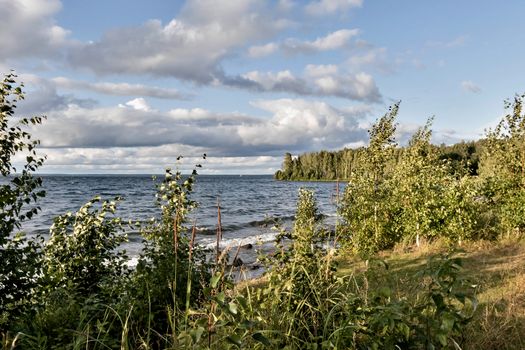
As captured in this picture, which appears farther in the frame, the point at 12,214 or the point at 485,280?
the point at 485,280

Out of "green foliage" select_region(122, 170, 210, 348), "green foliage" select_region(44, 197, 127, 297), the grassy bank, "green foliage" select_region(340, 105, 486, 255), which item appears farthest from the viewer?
"green foliage" select_region(340, 105, 486, 255)

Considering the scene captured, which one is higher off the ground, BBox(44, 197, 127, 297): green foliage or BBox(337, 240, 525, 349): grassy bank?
BBox(44, 197, 127, 297): green foliage

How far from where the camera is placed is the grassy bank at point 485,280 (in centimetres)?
522

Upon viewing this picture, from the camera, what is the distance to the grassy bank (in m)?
5.22

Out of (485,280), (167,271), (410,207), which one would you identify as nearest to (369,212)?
(410,207)

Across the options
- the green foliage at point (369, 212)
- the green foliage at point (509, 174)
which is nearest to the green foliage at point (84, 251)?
the green foliage at point (369, 212)

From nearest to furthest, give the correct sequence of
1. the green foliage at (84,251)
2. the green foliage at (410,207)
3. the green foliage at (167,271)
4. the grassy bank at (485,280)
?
the grassy bank at (485,280)
the green foliage at (167,271)
the green foliage at (84,251)
the green foliage at (410,207)

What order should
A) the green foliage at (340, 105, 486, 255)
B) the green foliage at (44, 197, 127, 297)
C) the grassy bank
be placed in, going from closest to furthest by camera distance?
the grassy bank → the green foliage at (44, 197, 127, 297) → the green foliage at (340, 105, 486, 255)

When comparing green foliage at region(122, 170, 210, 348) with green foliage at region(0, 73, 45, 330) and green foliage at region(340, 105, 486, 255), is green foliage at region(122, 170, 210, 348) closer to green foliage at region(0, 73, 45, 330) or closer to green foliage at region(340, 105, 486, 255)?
green foliage at region(0, 73, 45, 330)

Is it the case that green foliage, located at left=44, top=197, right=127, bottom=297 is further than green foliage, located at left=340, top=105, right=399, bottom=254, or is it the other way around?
green foliage, located at left=340, top=105, right=399, bottom=254

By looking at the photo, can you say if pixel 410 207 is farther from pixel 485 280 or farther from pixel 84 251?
pixel 84 251

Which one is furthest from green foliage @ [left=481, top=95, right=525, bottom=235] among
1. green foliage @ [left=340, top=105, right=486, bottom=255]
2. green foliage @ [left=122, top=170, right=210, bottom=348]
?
green foliage @ [left=122, top=170, right=210, bottom=348]

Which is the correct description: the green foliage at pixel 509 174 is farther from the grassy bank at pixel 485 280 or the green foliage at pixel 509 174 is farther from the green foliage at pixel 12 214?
the green foliage at pixel 12 214

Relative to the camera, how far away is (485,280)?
998 cm
